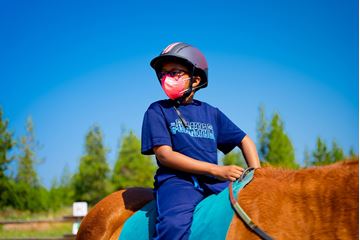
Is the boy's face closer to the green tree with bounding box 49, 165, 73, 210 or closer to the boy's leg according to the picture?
the boy's leg

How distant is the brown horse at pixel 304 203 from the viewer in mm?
2282

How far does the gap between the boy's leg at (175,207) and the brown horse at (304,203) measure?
345 millimetres

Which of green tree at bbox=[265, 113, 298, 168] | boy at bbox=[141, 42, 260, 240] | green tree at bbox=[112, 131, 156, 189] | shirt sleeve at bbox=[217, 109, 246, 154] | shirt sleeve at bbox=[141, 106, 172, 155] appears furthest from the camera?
green tree at bbox=[112, 131, 156, 189]

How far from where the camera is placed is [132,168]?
1345 inches

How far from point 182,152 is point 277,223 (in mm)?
948

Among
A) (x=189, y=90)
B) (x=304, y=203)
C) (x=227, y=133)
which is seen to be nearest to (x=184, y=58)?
(x=189, y=90)

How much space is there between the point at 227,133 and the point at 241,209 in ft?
3.73

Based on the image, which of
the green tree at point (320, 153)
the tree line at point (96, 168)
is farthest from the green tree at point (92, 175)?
the green tree at point (320, 153)

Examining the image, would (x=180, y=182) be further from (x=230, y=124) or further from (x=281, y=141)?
(x=281, y=141)

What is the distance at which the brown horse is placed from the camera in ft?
7.49

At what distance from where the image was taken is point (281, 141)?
28.7m

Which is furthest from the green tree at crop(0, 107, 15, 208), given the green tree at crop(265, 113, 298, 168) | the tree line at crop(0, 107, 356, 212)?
the green tree at crop(265, 113, 298, 168)

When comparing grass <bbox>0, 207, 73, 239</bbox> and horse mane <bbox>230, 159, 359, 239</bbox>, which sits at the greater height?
horse mane <bbox>230, 159, 359, 239</bbox>

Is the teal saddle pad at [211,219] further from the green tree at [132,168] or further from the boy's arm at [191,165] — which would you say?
the green tree at [132,168]
